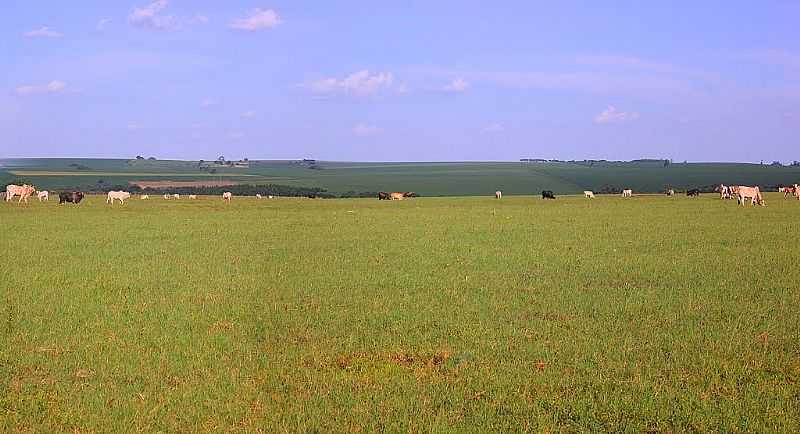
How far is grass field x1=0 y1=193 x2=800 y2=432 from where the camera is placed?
29.0 feet

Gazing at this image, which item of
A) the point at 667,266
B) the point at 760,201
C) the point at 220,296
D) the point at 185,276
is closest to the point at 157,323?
the point at 220,296

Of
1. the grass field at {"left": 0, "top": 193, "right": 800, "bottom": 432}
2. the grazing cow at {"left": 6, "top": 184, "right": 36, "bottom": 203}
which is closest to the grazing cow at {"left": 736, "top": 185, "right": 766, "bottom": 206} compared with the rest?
the grass field at {"left": 0, "top": 193, "right": 800, "bottom": 432}

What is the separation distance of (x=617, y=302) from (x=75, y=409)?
31.3 feet

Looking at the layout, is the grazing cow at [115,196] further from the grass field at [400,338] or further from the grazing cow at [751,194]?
the grazing cow at [751,194]

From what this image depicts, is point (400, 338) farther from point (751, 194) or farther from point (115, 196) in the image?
point (115, 196)

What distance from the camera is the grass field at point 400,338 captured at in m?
8.83

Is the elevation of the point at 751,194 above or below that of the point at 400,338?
above

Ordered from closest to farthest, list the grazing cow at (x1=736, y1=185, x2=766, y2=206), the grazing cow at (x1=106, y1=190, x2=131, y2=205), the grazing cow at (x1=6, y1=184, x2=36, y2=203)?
the grazing cow at (x1=736, y1=185, x2=766, y2=206) < the grazing cow at (x1=6, y1=184, x2=36, y2=203) < the grazing cow at (x1=106, y1=190, x2=131, y2=205)

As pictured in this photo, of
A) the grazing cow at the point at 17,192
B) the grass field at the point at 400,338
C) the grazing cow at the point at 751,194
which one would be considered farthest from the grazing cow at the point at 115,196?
the grazing cow at the point at 751,194

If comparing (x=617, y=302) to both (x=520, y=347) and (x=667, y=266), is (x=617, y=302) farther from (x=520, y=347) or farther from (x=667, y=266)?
(x=667, y=266)

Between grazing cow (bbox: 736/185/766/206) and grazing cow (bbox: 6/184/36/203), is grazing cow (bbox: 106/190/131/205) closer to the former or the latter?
grazing cow (bbox: 6/184/36/203)

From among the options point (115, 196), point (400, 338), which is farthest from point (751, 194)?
point (400, 338)

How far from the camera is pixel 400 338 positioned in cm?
1207

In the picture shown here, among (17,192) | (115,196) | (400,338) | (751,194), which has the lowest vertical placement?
(115,196)
